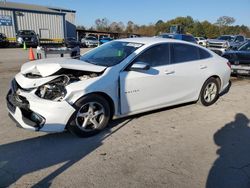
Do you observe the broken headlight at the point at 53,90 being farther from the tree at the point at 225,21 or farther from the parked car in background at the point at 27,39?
the tree at the point at 225,21

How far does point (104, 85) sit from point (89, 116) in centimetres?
57

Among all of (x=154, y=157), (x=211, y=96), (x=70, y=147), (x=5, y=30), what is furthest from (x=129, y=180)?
(x=5, y=30)

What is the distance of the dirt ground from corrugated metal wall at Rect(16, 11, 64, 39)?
121 feet

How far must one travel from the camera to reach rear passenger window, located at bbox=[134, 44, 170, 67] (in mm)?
5016

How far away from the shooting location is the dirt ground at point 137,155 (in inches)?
128

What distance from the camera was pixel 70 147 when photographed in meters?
4.06

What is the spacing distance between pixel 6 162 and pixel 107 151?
1.40m

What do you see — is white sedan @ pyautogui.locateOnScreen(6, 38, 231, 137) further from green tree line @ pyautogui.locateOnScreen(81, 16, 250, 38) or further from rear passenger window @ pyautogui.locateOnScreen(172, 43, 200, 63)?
green tree line @ pyautogui.locateOnScreen(81, 16, 250, 38)

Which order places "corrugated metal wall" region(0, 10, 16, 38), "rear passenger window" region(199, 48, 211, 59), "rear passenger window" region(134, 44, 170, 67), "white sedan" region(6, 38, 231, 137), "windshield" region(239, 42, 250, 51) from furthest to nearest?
1. "corrugated metal wall" region(0, 10, 16, 38)
2. "windshield" region(239, 42, 250, 51)
3. "rear passenger window" region(199, 48, 211, 59)
4. "rear passenger window" region(134, 44, 170, 67)
5. "white sedan" region(6, 38, 231, 137)

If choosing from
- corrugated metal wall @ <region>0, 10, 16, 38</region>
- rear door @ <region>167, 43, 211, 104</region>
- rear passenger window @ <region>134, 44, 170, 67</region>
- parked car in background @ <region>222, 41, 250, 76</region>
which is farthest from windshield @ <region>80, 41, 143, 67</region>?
corrugated metal wall @ <region>0, 10, 16, 38</region>

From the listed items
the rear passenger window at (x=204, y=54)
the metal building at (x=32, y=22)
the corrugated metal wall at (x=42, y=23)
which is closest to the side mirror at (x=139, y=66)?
the rear passenger window at (x=204, y=54)

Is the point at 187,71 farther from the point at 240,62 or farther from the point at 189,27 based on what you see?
the point at 189,27

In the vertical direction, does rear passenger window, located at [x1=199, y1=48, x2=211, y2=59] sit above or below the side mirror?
above

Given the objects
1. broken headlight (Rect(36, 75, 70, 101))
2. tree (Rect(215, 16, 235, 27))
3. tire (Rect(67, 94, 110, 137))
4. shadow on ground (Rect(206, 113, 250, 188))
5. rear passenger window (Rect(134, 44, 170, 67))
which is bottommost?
shadow on ground (Rect(206, 113, 250, 188))
